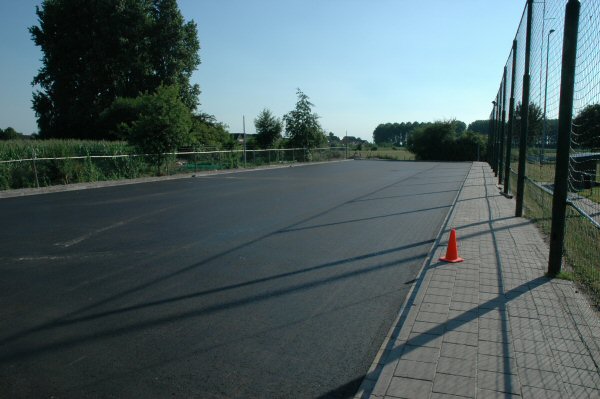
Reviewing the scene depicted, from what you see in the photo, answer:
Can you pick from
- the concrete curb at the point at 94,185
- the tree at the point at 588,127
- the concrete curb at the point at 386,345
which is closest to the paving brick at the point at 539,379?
the concrete curb at the point at 386,345

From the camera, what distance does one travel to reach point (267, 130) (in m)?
44.2

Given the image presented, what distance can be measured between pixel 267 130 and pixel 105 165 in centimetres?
2297

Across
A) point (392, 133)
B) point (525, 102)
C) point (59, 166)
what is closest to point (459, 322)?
point (525, 102)

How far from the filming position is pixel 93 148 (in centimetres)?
2431

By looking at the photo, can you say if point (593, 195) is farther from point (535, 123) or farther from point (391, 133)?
point (391, 133)

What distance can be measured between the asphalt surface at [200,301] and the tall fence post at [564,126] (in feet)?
5.90

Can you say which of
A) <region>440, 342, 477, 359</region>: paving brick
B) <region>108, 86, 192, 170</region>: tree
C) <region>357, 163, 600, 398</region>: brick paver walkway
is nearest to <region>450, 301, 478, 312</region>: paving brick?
<region>357, 163, 600, 398</region>: brick paver walkway

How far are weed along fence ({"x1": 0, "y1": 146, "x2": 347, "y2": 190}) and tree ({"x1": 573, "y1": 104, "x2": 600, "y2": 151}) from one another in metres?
18.6

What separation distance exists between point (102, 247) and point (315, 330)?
16.3ft

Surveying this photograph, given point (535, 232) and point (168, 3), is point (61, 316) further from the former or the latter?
point (168, 3)

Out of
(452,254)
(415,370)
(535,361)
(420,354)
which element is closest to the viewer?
(415,370)

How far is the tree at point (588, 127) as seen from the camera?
573 centimetres

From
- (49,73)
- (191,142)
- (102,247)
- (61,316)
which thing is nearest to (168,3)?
(49,73)

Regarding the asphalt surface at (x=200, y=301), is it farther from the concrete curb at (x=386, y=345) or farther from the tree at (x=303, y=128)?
the tree at (x=303, y=128)
